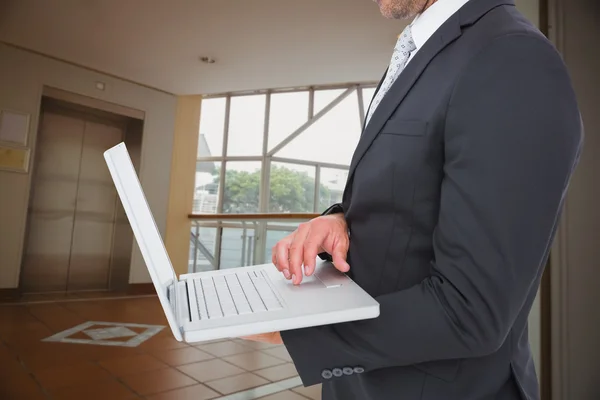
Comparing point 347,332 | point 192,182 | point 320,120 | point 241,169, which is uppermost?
point 320,120

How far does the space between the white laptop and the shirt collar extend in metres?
0.43

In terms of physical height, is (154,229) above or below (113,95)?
below

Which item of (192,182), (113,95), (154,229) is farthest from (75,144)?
(154,229)

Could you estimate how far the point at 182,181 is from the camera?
19.0 feet

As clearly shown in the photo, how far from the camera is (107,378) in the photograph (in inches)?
89.4

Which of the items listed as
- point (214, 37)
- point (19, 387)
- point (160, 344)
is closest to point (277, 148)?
point (214, 37)

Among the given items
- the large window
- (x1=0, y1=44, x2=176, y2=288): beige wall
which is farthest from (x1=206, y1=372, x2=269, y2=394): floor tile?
the large window

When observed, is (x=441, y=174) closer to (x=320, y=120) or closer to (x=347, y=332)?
(x=347, y=332)

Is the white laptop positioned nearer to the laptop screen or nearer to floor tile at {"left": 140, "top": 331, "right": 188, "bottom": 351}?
the laptop screen

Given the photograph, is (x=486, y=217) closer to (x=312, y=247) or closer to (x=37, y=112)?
(x=312, y=247)

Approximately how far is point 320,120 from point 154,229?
932 centimetres

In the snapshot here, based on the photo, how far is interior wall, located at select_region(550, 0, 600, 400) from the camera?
1359 mm

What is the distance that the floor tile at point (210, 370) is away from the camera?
2.40 m

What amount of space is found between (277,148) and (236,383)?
7858 mm
